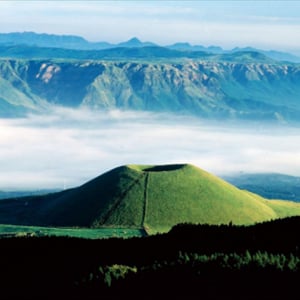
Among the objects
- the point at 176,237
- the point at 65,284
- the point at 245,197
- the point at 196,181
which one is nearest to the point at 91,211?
the point at 196,181

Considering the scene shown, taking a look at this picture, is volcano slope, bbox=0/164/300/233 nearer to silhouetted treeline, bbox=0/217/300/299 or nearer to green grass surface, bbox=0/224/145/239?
green grass surface, bbox=0/224/145/239

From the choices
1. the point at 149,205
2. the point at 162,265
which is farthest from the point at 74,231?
the point at 162,265

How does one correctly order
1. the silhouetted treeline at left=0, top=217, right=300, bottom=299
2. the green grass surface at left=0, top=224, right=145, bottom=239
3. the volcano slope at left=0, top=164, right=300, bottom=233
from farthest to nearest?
1. the volcano slope at left=0, top=164, right=300, bottom=233
2. the green grass surface at left=0, top=224, right=145, bottom=239
3. the silhouetted treeline at left=0, top=217, right=300, bottom=299

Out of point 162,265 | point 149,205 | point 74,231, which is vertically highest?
point 162,265

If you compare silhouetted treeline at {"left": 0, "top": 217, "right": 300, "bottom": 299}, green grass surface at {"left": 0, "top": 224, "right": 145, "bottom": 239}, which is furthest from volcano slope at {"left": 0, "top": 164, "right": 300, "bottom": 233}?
silhouetted treeline at {"left": 0, "top": 217, "right": 300, "bottom": 299}

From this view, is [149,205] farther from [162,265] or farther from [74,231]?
[162,265]

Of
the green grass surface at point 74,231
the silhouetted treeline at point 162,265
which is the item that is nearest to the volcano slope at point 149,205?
the green grass surface at point 74,231

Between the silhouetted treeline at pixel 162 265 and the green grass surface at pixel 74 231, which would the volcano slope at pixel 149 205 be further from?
the silhouetted treeline at pixel 162 265
